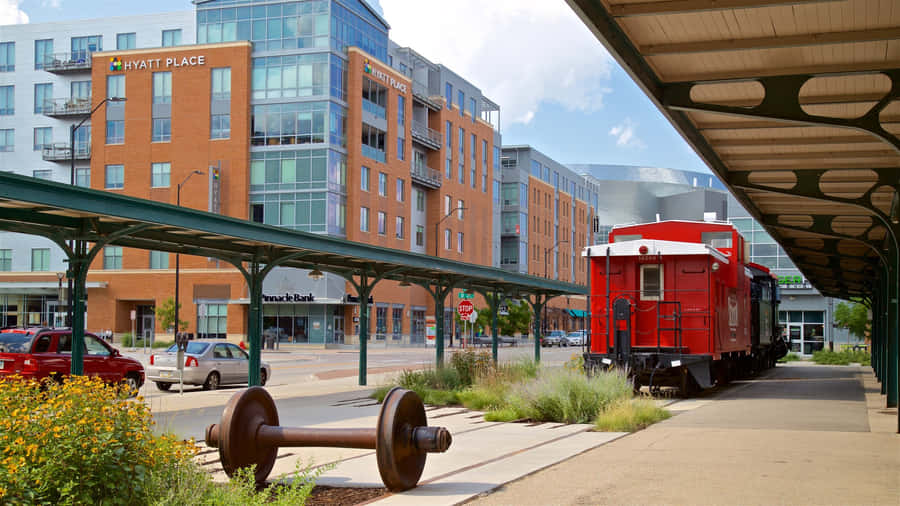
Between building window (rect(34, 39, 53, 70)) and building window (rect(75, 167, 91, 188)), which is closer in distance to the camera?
building window (rect(75, 167, 91, 188))

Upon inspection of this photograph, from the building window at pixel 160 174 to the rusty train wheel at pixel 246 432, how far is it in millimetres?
68909

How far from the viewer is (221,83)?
7350 cm

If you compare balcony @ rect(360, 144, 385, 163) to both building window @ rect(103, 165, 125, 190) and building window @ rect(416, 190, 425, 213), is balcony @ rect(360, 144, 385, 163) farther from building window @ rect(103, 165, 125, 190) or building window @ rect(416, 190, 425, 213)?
building window @ rect(103, 165, 125, 190)

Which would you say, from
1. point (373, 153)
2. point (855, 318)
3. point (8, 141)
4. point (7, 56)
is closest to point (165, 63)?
point (373, 153)

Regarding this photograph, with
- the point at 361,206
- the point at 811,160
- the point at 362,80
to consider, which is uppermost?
the point at 362,80

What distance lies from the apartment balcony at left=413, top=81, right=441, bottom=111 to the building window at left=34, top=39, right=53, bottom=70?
33380 mm

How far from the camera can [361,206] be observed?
75000 mm

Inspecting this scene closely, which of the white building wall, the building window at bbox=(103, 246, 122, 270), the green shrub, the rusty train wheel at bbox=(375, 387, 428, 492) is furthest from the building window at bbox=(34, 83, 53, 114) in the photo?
the rusty train wheel at bbox=(375, 387, 428, 492)

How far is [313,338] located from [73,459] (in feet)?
226

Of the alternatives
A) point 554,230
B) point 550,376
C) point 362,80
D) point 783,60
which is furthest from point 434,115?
point 783,60

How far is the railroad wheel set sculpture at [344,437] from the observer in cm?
849

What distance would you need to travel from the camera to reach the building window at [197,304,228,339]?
244ft

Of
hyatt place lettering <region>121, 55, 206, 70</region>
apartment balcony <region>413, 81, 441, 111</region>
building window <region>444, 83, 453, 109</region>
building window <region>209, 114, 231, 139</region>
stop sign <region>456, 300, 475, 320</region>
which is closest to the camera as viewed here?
stop sign <region>456, 300, 475, 320</region>

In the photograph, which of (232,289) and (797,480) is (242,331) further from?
(797,480)
